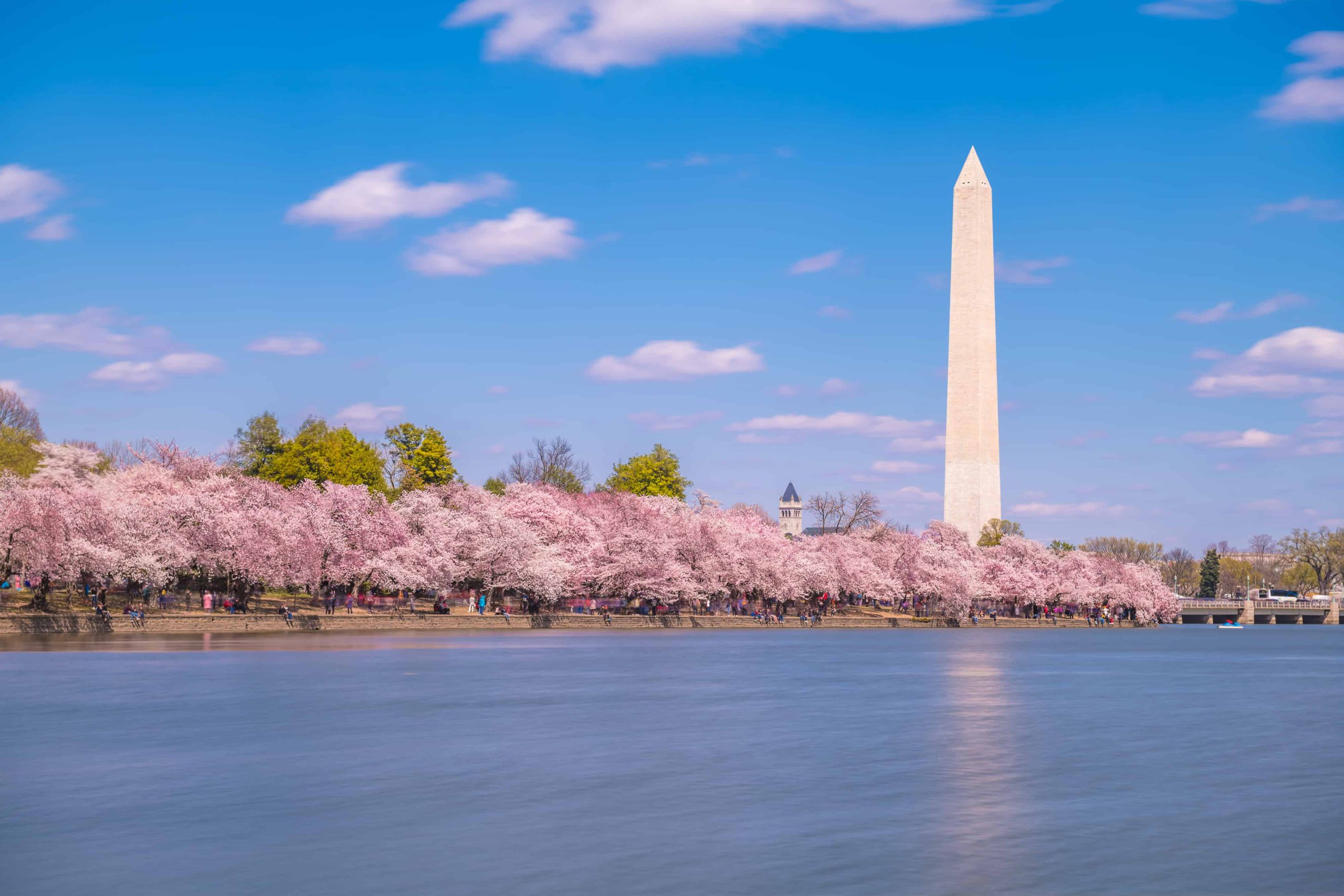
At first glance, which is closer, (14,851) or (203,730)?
(14,851)

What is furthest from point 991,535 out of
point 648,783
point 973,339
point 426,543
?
point 648,783

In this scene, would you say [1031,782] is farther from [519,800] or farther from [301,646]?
[301,646]

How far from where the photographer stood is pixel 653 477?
356 feet

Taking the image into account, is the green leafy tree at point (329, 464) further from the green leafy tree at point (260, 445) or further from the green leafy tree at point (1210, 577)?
the green leafy tree at point (1210, 577)

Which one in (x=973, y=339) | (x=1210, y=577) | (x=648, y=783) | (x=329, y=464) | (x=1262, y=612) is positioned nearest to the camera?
(x=648, y=783)

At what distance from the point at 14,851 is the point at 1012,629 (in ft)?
319

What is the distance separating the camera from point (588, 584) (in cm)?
8775

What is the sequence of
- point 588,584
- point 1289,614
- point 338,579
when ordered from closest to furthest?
point 338,579 → point 588,584 → point 1289,614

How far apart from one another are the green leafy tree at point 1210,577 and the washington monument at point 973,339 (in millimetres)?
83837

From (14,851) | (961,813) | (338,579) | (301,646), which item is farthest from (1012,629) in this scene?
(14,851)

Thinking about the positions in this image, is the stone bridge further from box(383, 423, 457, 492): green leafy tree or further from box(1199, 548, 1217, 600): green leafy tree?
box(383, 423, 457, 492): green leafy tree

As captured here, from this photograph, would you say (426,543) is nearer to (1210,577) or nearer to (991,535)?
(991,535)

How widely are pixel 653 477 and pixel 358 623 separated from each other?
4054cm

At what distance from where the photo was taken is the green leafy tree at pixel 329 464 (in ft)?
292
